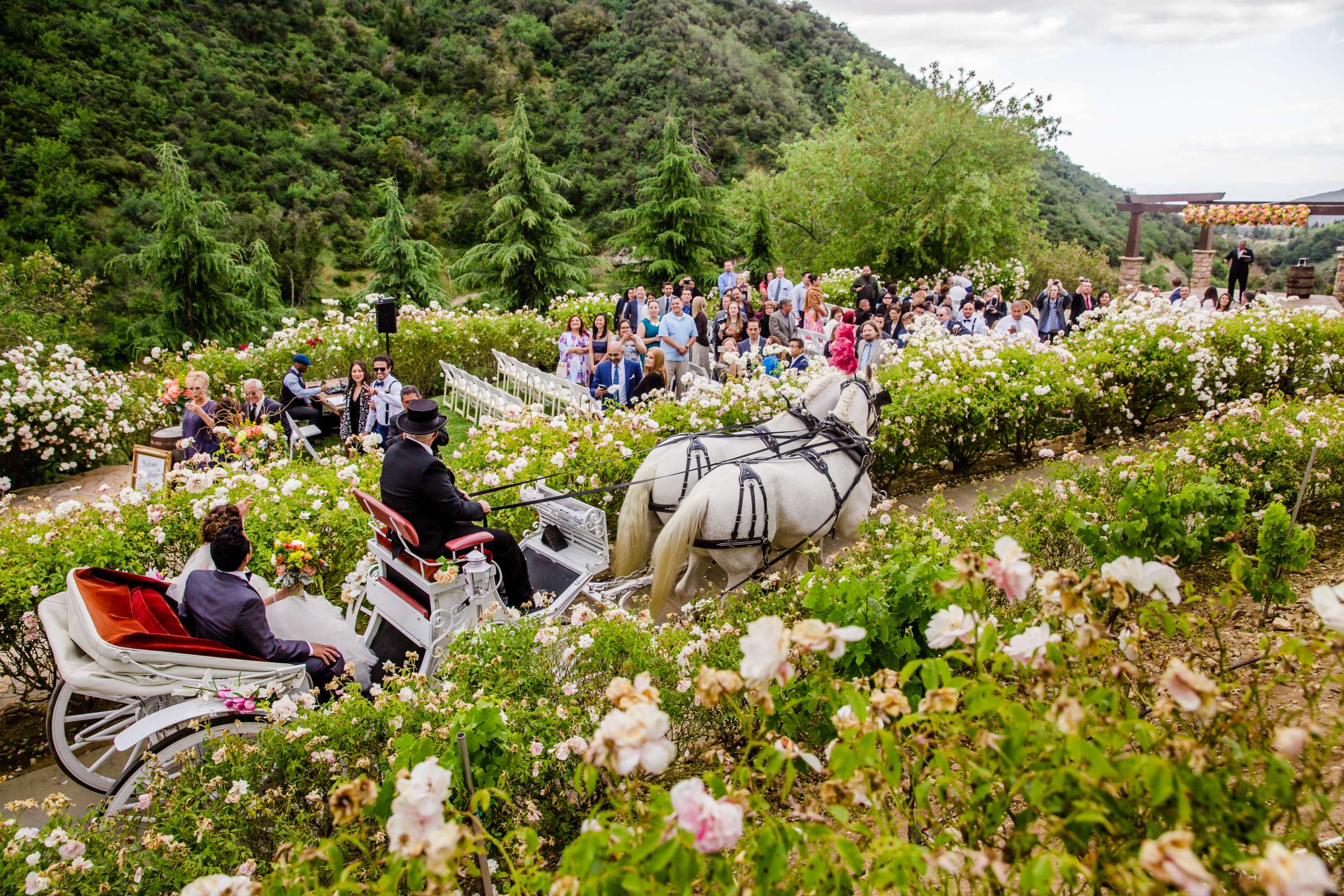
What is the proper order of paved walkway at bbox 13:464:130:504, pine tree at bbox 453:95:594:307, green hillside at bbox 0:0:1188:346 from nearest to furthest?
paved walkway at bbox 13:464:130:504
pine tree at bbox 453:95:594:307
green hillside at bbox 0:0:1188:346

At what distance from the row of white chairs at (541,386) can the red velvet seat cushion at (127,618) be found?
549 cm

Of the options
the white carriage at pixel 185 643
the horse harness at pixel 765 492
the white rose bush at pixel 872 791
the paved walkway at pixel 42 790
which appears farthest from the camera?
the horse harness at pixel 765 492

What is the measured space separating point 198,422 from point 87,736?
13.5 ft

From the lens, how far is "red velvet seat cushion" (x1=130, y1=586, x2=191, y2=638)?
4.21 meters

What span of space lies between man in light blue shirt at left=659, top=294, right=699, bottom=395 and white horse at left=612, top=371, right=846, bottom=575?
480 cm

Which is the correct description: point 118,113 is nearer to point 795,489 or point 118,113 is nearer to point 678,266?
point 678,266

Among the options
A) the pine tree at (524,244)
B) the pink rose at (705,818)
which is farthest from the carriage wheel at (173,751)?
the pine tree at (524,244)

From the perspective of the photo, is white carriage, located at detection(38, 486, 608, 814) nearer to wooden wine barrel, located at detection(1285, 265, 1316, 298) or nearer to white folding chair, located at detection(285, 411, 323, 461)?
white folding chair, located at detection(285, 411, 323, 461)

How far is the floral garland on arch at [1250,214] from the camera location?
2294 cm

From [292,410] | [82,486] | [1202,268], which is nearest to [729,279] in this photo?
[292,410]

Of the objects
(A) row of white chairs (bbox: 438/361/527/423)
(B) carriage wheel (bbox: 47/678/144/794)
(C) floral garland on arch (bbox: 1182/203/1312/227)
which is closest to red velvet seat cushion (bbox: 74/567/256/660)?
(B) carriage wheel (bbox: 47/678/144/794)

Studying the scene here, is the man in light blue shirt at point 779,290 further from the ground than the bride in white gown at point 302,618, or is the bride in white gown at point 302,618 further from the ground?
the man in light blue shirt at point 779,290

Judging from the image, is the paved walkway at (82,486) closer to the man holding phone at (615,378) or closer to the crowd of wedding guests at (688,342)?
the crowd of wedding guests at (688,342)

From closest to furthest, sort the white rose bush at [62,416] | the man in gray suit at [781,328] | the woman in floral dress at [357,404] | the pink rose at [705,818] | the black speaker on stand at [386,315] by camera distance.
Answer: the pink rose at [705,818]
the woman in floral dress at [357,404]
the white rose bush at [62,416]
the black speaker on stand at [386,315]
the man in gray suit at [781,328]
